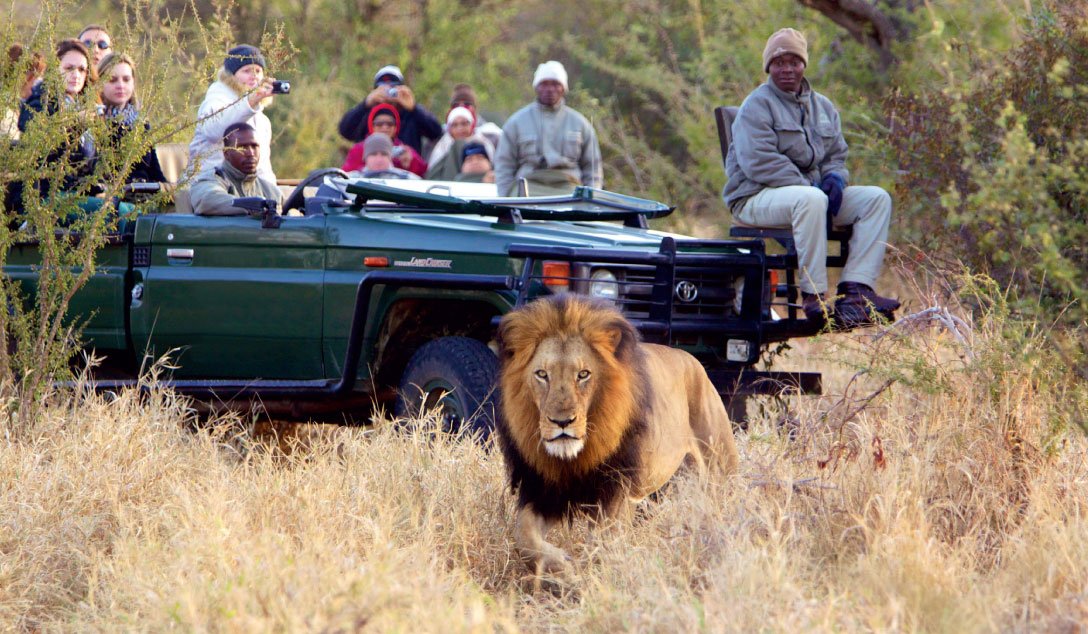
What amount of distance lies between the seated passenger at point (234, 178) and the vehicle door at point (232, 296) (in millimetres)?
101

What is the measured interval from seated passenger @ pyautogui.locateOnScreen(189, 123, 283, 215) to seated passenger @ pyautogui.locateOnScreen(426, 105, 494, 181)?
3114mm

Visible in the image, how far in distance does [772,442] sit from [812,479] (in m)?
0.81

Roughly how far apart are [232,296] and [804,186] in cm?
263

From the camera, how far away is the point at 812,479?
15.3 ft

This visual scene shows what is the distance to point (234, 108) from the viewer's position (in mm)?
7566

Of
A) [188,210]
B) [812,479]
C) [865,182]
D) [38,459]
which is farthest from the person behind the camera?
[865,182]

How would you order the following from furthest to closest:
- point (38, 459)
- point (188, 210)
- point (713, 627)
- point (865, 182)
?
point (865, 182) < point (188, 210) < point (38, 459) < point (713, 627)

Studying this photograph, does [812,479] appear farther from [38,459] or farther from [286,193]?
[286,193]

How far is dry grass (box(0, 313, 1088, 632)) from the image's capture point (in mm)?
3606

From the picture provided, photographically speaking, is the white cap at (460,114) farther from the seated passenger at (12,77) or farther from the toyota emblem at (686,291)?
the toyota emblem at (686,291)

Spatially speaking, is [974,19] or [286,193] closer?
[286,193]

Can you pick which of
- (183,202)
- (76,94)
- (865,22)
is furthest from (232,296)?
(865,22)

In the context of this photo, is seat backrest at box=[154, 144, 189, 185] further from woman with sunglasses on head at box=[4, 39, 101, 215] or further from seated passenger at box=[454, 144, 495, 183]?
seated passenger at box=[454, 144, 495, 183]

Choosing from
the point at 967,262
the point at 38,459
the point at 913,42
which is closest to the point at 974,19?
the point at 913,42
